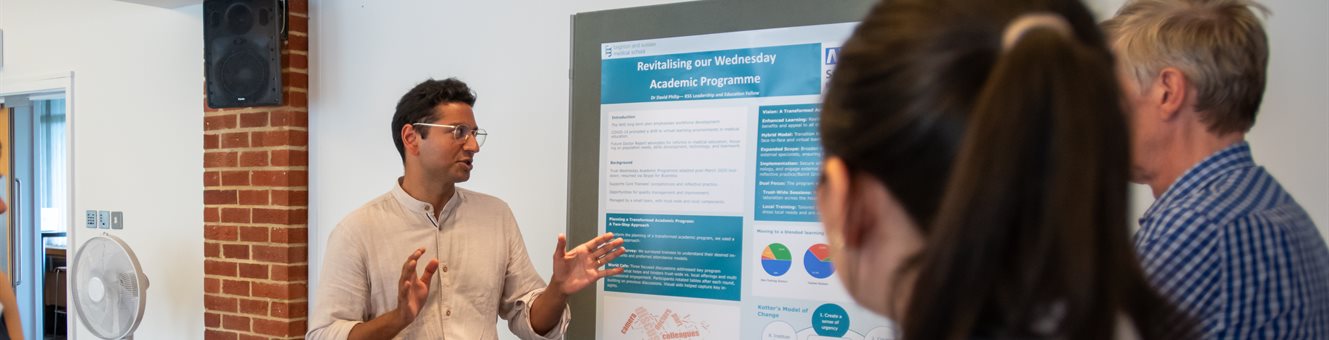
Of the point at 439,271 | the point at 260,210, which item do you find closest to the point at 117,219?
the point at 260,210

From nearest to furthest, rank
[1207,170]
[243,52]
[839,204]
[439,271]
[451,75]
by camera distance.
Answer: [839,204] < [1207,170] < [439,271] < [451,75] < [243,52]

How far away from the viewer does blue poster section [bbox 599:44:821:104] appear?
8.47 ft

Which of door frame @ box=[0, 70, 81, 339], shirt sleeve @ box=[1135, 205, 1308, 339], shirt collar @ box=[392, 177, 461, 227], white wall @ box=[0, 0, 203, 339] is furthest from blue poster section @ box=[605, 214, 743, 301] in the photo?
door frame @ box=[0, 70, 81, 339]

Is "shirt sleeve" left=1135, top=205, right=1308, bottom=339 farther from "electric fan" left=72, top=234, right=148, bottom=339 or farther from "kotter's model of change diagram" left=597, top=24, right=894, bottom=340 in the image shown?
"electric fan" left=72, top=234, right=148, bottom=339

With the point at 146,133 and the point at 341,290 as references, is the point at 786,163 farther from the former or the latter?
the point at 146,133

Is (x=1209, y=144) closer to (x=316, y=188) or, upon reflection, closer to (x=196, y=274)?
(x=316, y=188)

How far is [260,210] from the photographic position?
13.4ft

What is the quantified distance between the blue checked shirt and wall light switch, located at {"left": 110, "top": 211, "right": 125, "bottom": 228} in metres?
4.78

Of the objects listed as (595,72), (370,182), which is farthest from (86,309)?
(595,72)

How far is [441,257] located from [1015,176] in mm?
2288

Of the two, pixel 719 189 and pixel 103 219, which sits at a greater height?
pixel 719 189

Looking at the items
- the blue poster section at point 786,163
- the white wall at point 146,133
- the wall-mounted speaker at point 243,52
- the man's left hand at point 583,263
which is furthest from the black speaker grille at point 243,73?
the blue poster section at point 786,163

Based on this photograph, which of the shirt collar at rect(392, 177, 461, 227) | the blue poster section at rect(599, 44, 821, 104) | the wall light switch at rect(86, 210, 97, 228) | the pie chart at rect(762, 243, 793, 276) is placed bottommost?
the wall light switch at rect(86, 210, 97, 228)

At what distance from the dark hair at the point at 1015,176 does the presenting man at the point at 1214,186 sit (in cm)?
63
